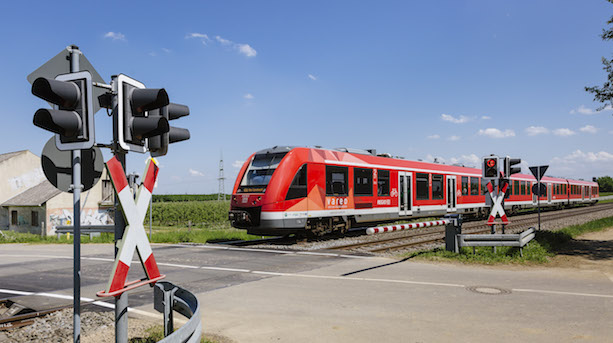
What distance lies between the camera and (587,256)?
12273mm

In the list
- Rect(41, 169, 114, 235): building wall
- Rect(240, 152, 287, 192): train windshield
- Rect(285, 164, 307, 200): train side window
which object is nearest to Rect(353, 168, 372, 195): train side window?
Rect(285, 164, 307, 200): train side window

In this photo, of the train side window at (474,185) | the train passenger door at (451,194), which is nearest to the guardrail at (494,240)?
the train passenger door at (451,194)

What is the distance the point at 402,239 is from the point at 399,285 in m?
9.08

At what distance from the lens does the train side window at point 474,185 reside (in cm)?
2678

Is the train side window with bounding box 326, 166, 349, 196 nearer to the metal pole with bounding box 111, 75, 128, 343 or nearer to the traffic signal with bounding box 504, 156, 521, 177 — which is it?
the traffic signal with bounding box 504, 156, 521, 177

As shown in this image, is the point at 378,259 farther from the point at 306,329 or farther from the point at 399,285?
the point at 306,329

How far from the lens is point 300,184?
610 inches

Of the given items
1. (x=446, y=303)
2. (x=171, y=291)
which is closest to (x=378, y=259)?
(x=446, y=303)

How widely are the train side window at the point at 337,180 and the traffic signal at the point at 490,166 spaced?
6.15 m

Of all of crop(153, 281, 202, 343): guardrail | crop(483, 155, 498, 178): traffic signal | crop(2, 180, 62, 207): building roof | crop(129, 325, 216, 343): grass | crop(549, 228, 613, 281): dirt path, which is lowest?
crop(549, 228, 613, 281): dirt path

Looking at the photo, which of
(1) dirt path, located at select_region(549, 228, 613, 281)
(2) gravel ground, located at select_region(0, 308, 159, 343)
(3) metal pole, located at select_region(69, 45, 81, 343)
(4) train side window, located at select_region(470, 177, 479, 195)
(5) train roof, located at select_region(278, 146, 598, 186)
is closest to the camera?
(3) metal pole, located at select_region(69, 45, 81, 343)

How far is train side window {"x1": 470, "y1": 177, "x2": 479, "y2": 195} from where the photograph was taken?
1054 inches

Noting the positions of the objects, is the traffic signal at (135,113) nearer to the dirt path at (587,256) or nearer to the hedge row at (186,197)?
the dirt path at (587,256)

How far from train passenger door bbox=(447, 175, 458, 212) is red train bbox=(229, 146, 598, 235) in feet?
1.48
